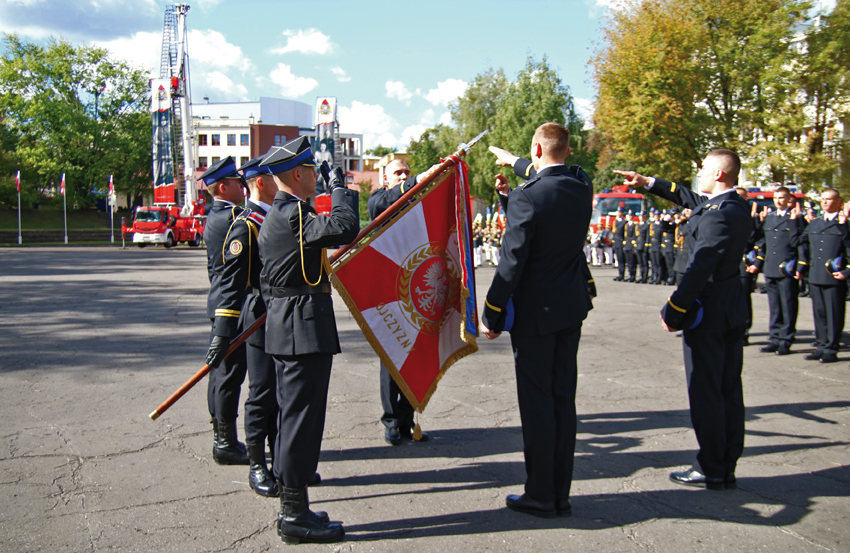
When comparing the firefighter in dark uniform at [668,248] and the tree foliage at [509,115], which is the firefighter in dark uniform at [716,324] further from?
the tree foliage at [509,115]

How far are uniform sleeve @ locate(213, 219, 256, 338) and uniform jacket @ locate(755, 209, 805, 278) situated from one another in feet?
24.6

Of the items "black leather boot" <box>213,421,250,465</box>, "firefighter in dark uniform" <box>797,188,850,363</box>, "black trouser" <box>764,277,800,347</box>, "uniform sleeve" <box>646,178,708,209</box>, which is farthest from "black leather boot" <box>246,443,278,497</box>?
"black trouser" <box>764,277,800,347</box>

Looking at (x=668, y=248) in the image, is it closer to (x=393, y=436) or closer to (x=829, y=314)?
(x=829, y=314)

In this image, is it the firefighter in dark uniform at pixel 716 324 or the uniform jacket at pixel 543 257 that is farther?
the firefighter in dark uniform at pixel 716 324

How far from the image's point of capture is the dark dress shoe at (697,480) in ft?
13.3

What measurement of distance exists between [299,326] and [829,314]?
24.0 ft

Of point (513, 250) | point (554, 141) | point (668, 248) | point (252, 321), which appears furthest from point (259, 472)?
point (668, 248)

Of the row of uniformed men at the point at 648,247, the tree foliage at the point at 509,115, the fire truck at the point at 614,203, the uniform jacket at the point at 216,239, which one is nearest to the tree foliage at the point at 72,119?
the tree foliage at the point at 509,115

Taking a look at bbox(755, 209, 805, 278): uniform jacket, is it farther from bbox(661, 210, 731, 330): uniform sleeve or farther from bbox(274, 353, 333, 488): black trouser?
bbox(274, 353, 333, 488): black trouser

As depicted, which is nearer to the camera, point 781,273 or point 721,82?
point 781,273

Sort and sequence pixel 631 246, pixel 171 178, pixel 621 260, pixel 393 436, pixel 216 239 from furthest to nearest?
pixel 171 178, pixel 621 260, pixel 631 246, pixel 393 436, pixel 216 239

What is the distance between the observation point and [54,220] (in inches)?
2080

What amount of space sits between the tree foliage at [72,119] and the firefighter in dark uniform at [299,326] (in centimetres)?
5592

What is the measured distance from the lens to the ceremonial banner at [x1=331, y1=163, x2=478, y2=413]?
411 cm
